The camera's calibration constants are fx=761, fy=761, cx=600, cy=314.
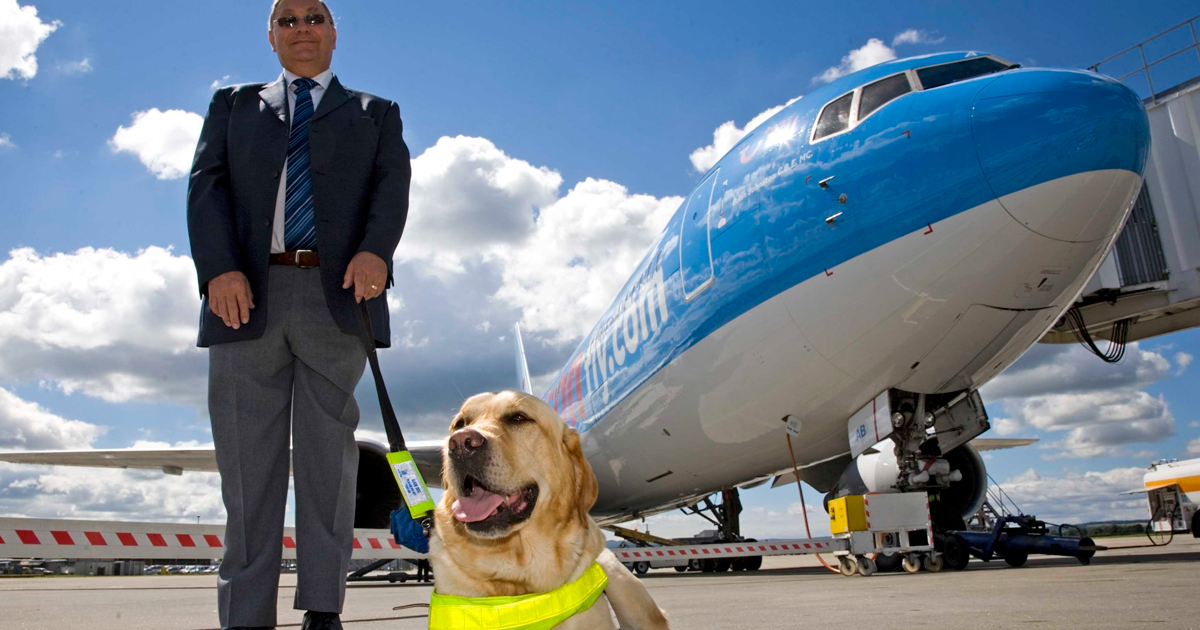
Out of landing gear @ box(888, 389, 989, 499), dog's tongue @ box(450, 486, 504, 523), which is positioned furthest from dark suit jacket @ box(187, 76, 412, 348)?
landing gear @ box(888, 389, 989, 499)

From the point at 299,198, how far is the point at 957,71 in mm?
4216

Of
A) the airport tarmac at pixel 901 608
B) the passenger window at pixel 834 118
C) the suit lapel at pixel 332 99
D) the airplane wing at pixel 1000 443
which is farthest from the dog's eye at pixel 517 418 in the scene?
the airplane wing at pixel 1000 443

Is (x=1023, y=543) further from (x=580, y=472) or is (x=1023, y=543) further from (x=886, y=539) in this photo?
(x=580, y=472)

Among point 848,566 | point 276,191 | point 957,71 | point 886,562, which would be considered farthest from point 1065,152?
point 276,191

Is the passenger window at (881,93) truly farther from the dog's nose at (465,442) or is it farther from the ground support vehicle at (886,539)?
the dog's nose at (465,442)

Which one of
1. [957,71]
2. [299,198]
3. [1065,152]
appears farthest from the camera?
[957,71]

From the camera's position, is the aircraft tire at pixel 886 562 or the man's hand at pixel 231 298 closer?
the man's hand at pixel 231 298

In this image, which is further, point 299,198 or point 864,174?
point 864,174

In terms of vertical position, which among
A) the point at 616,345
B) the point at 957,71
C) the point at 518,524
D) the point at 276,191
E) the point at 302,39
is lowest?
the point at 518,524

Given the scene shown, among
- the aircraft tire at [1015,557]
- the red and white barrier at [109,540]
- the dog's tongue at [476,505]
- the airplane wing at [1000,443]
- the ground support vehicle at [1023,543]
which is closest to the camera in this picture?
the dog's tongue at [476,505]

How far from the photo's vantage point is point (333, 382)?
2096 millimetres

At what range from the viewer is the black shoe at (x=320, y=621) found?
6.51 ft

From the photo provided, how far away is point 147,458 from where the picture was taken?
34.6 ft

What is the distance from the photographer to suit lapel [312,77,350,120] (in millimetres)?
2266
